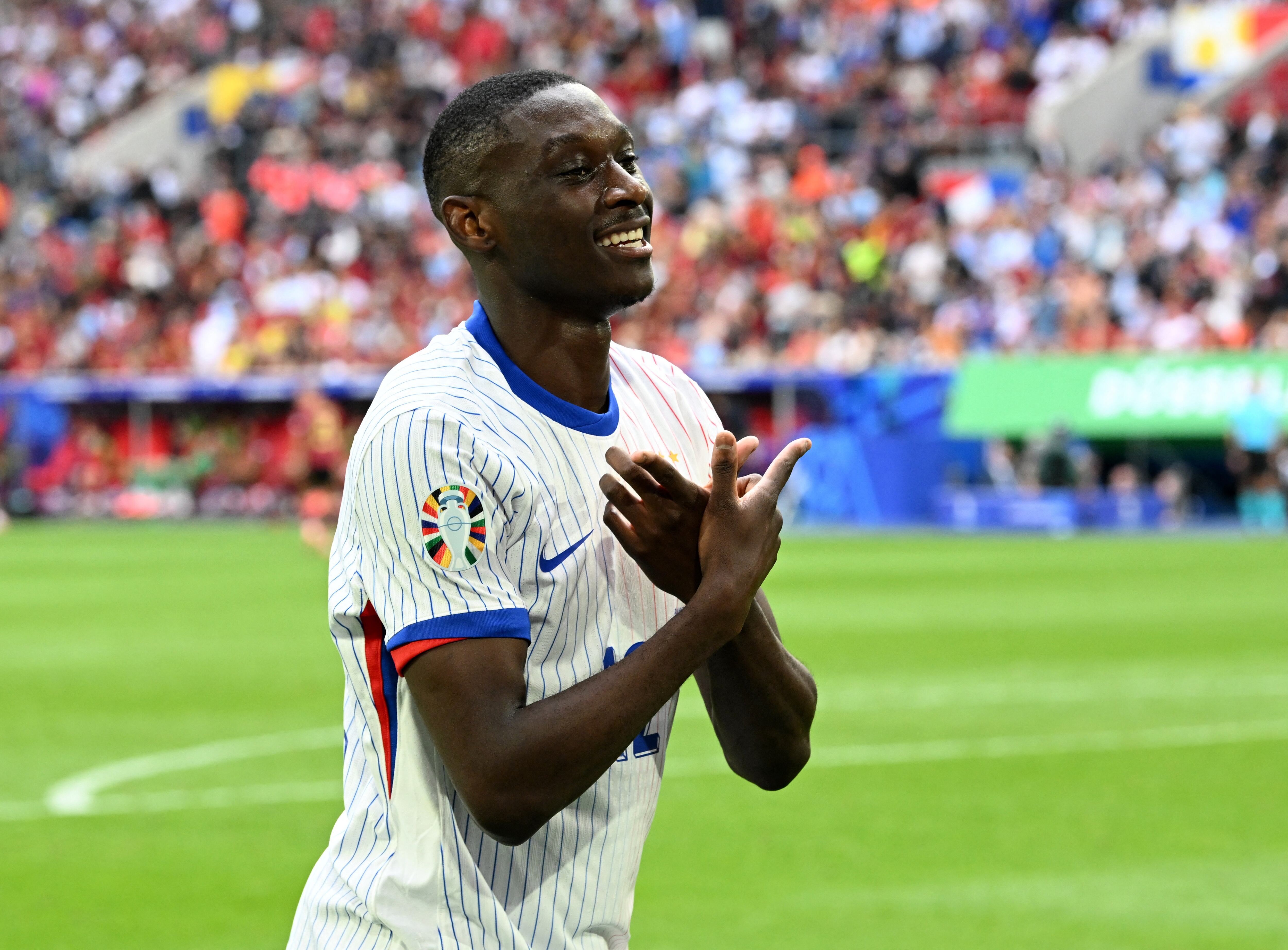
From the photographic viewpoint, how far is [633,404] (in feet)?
8.98

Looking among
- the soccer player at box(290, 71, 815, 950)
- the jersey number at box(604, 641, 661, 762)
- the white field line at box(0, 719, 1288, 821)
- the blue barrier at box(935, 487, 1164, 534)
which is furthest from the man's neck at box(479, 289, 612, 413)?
the blue barrier at box(935, 487, 1164, 534)

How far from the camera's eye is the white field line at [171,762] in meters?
8.42

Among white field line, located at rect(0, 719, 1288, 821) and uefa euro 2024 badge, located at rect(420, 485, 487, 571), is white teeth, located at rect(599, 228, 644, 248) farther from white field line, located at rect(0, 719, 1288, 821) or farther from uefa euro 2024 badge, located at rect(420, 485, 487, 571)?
white field line, located at rect(0, 719, 1288, 821)

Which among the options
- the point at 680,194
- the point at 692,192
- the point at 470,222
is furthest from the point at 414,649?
the point at 692,192

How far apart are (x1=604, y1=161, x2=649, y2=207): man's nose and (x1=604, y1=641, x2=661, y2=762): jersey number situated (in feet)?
1.85

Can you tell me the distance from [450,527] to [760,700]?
0.59m

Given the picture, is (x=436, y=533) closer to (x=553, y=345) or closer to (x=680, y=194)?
(x=553, y=345)

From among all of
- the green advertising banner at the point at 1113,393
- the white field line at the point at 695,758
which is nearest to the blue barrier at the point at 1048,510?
the green advertising banner at the point at 1113,393

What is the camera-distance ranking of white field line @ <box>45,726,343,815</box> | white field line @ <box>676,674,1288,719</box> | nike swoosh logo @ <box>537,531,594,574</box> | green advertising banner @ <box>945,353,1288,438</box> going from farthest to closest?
1. green advertising banner @ <box>945,353,1288,438</box>
2. white field line @ <box>676,674,1288,719</box>
3. white field line @ <box>45,726,343,815</box>
4. nike swoosh logo @ <box>537,531,594,574</box>

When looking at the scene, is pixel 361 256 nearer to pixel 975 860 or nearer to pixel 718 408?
pixel 718 408

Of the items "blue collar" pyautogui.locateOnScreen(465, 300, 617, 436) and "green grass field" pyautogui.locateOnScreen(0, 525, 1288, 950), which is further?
"green grass field" pyautogui.locateOnScreen(0, 525, 1288, 950)

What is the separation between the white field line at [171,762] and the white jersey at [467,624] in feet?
19.8

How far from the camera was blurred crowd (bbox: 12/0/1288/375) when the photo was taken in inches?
1068

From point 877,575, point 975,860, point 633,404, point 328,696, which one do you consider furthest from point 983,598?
point 633,404
